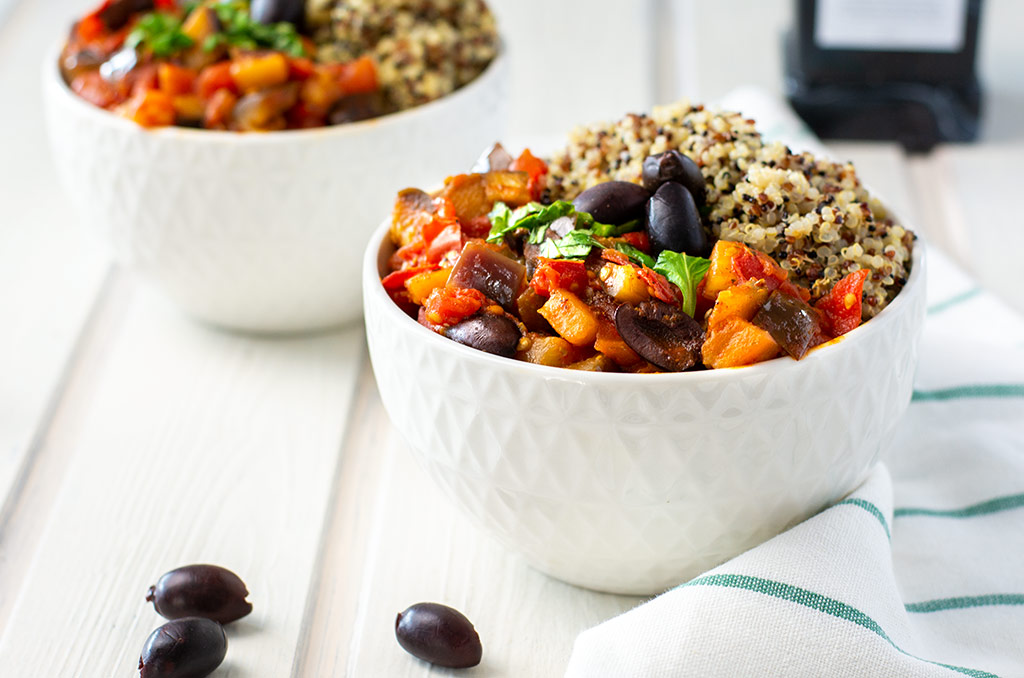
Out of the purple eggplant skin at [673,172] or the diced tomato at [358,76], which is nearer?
the purple eggplant skin at [673,172]

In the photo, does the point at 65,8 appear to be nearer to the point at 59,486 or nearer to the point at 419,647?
the point at 59,486

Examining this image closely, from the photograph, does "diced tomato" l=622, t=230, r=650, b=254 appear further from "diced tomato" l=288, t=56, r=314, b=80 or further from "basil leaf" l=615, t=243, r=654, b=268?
"diced tomato" l=288, t=56, r=314, b=80

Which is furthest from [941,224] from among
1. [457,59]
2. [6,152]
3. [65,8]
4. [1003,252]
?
[65,8]

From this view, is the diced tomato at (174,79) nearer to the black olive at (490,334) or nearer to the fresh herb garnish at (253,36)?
the fresh herb garnish at (253,36)

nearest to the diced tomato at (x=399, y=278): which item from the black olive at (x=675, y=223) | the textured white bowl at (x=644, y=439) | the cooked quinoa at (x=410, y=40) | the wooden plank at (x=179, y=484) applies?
the textured white bowl at (x=644, y=439)

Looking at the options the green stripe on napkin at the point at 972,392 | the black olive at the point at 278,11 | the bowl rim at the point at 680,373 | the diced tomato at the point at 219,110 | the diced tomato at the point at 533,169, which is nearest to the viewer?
the bowl rim at the point at 680,373

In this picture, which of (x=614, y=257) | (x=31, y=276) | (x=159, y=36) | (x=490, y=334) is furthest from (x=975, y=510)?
(x=31, y=276)

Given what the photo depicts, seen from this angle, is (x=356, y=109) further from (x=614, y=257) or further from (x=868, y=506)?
(x=868, y=506)
